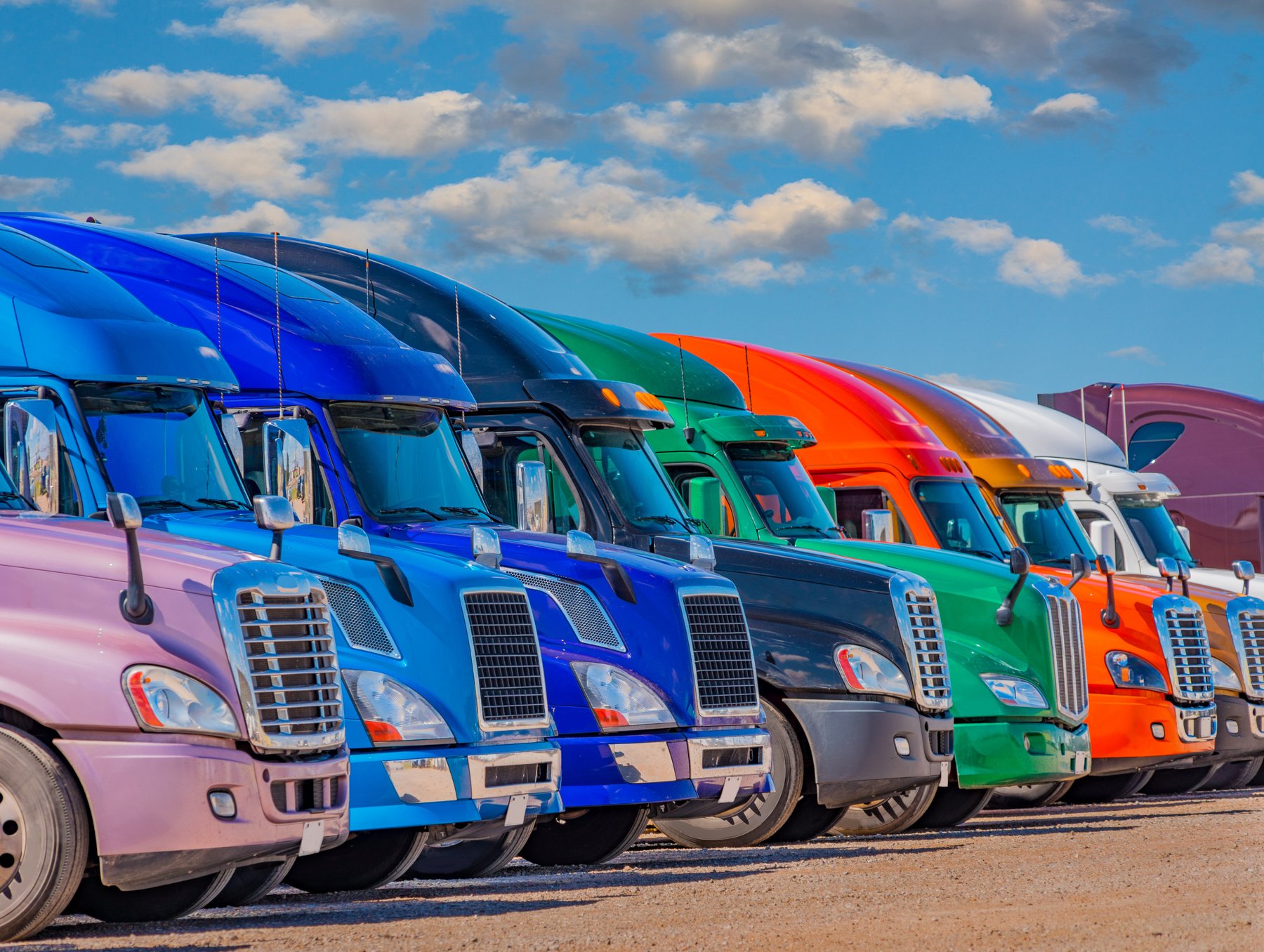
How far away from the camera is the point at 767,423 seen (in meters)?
15.5

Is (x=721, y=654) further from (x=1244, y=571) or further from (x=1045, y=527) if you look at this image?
(x=1244, y=571)

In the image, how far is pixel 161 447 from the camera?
10680 millimetres

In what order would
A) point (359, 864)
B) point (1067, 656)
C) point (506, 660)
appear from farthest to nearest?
point (1067, 656)
point (359, 864)
point (506, 660)

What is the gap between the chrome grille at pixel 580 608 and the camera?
11.9 metres

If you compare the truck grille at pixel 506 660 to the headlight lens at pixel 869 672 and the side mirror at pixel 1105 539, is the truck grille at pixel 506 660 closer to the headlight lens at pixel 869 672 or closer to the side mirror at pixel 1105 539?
the headlight lens at pixel 869 672

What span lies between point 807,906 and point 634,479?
4.61 meters

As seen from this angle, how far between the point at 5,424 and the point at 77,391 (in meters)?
0.60

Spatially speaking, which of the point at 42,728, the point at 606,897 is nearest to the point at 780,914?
the point at 606,897

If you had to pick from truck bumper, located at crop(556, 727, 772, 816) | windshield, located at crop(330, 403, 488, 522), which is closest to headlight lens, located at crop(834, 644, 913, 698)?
truck bumper, located at crop(556, 727, 772, 816)

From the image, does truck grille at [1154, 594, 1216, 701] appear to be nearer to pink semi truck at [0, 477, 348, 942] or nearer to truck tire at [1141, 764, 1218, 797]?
truck tire at [1141, 764, 1218, 797]

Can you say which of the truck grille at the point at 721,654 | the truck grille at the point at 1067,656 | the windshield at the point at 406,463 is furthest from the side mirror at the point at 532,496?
the truck grille at the point at 1067,656

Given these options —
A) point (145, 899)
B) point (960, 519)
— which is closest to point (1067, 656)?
point (960, 519)

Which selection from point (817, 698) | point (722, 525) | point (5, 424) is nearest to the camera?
point (5, 424)

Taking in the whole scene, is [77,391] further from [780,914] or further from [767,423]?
[767,423]
